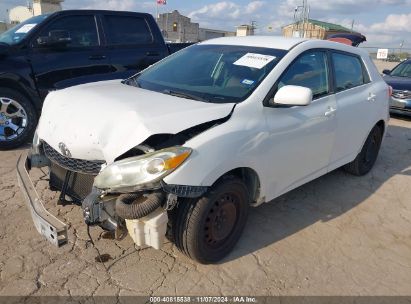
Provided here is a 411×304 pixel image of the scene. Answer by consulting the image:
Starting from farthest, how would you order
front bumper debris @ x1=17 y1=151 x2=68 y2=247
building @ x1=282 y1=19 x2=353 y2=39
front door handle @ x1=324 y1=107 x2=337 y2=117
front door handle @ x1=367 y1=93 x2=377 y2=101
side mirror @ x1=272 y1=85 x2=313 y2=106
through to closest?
building @ x1=282 y1=19 x2=353 y2=39, front door handle @ x1=367 y1=93 x2=377 y2=101, front door handle @ x1=324 y1=107 x2=337 y2=117, side mirror @ x1=272 y1=85 x2=313 y2=106, front bumper debris @ x1=17 y1=151 x2=68 y2=247

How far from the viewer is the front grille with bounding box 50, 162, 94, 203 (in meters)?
2.73

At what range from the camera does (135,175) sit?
2387 mm

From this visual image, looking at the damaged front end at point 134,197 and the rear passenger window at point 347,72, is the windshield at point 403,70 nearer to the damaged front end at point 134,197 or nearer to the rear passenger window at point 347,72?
the rear passenger window at point 347,72

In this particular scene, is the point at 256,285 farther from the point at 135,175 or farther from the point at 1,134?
the point at 1,134

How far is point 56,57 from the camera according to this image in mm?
5426

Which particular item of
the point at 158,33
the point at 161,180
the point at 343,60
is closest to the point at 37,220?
the point at 161,180

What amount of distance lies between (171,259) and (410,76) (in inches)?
363

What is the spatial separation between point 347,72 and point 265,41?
1.20 m

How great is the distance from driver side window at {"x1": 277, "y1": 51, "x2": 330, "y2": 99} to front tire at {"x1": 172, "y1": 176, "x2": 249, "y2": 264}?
40.3 inches

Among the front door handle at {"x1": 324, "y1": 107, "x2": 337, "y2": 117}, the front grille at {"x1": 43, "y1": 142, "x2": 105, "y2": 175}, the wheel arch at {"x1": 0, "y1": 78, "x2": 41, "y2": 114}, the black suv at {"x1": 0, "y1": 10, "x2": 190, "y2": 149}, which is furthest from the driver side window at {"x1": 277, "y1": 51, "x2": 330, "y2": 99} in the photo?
the wheel arch at {"x1": 0, "y1": 78, "x2": 41, "y2": 114}

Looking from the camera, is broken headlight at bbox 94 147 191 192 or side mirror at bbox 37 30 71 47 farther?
side mirror at bbox 37 30 71 47

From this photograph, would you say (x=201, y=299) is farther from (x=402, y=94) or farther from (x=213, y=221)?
(x=402, y=94)

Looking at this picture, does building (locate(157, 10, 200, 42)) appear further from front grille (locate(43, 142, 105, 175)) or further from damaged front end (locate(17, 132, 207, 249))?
damaged front end (locate(17, 132, 207, 249))

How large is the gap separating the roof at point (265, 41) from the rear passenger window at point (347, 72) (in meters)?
0.63
